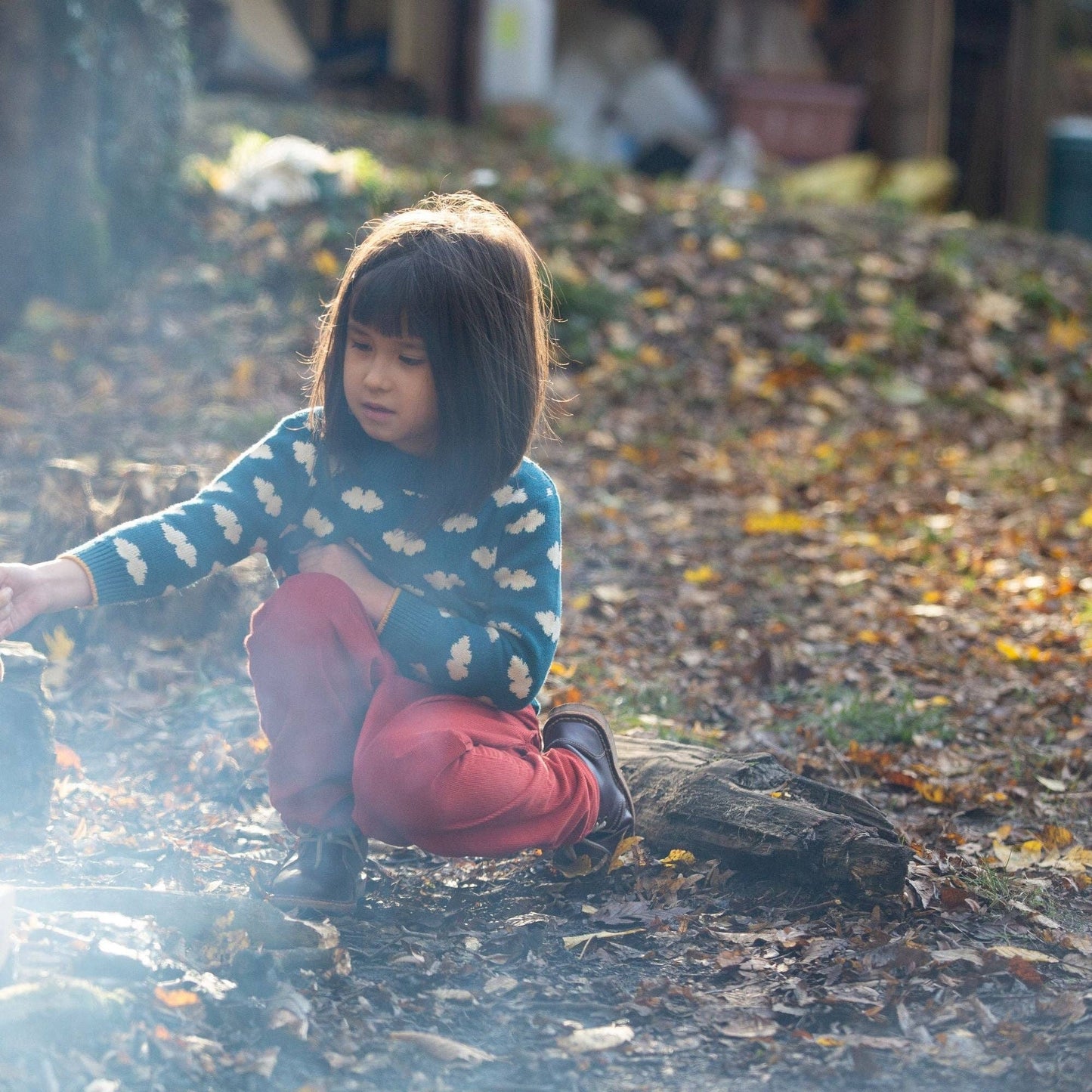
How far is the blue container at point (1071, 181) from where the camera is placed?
932 cm

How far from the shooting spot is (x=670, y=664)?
362cm

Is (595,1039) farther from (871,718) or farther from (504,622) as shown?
(871,718)

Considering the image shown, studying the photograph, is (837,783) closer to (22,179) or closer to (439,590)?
(439,590)

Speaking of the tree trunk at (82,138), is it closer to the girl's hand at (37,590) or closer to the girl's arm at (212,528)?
the girl's arm at (212,528)

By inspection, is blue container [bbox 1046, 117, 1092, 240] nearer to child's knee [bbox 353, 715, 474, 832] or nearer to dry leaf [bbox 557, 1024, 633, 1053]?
Result: child's knee [bbox 353, 715, 474, 832]

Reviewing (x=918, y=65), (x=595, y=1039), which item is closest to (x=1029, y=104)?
(x=918, y=65)

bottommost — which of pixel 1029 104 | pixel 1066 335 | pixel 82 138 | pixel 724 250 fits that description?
pixel 1066 335

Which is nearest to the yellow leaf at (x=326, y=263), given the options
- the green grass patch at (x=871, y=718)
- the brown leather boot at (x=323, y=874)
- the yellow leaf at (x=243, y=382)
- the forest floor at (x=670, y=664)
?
the forest floor at (x=670, y=664)

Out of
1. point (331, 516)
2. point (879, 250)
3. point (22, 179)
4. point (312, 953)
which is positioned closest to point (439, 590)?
point (331, 516)

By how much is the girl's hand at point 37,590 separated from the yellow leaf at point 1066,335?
582 cm

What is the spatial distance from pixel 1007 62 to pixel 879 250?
11.6 ft

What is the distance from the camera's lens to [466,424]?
2152 millimetres

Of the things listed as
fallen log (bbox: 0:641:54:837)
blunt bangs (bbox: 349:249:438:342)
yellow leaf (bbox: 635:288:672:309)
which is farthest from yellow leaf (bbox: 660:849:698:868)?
yellow leaf (bbox: 635:288:672:309)

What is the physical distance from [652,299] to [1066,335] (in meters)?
2.24
